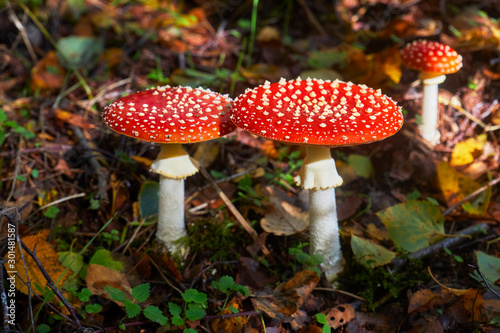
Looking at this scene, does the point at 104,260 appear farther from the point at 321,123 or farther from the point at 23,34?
the point at 23,34

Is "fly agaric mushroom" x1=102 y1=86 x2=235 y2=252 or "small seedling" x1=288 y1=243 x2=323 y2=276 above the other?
"fly agaric mushroom" x1=102 y1=86 x2=235 y2=252

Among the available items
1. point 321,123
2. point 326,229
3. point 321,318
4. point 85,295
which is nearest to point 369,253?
point 326,229

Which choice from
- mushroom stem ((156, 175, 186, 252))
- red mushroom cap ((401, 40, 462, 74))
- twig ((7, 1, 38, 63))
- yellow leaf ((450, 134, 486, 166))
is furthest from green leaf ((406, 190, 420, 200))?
twig ((7, 1, 38, 63))

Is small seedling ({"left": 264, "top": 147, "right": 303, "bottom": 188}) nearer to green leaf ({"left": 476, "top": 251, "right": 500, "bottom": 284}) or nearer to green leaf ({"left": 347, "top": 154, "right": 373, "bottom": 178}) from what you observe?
green leaf ({"left": 347, "top": 154, "right": 373, "bottom": 178})

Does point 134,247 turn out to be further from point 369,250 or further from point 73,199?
point 369,250

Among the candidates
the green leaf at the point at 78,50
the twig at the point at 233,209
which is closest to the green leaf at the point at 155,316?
the twig at the point at 233,209

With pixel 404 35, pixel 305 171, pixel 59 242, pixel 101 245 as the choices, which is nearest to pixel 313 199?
pixel 305 171
